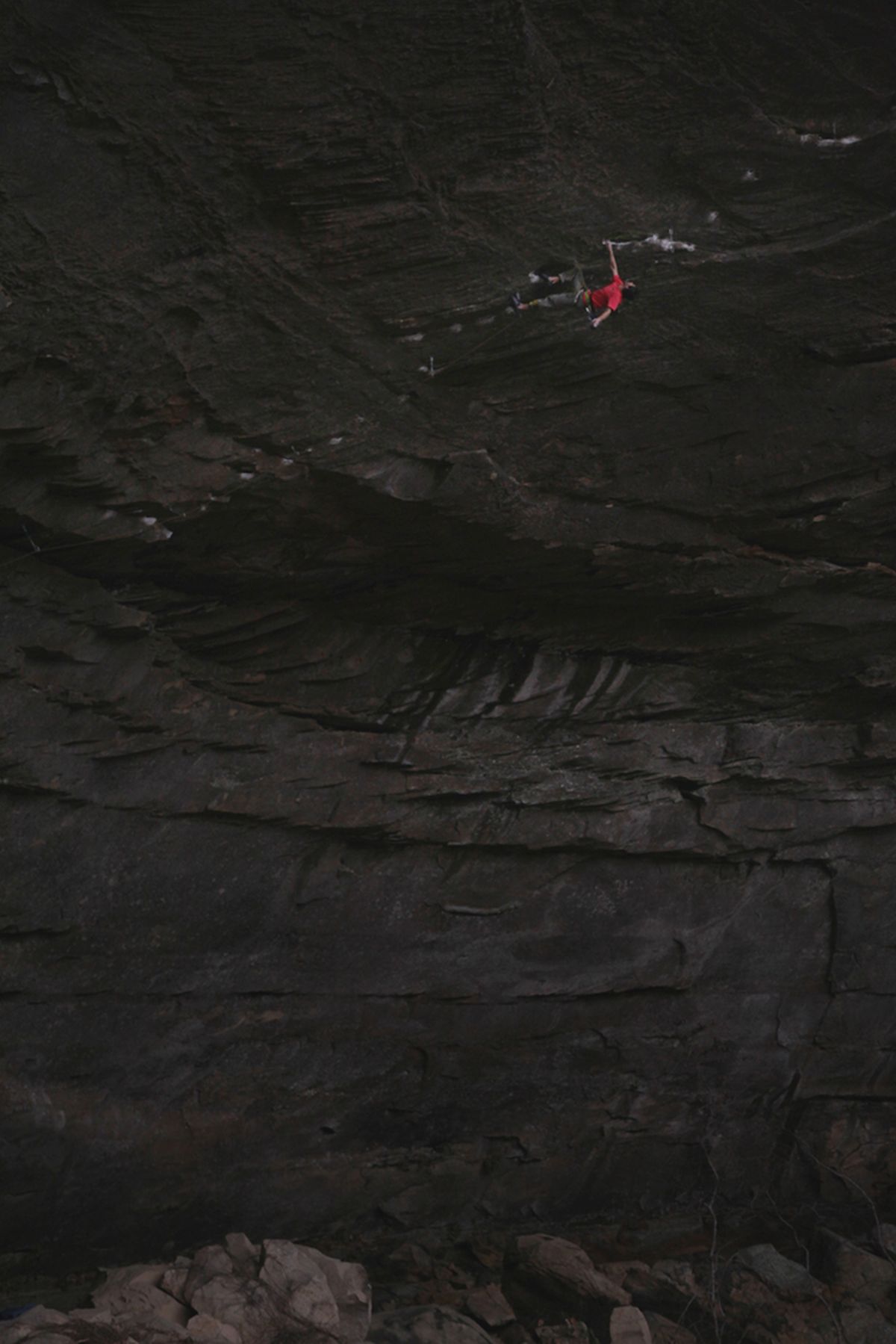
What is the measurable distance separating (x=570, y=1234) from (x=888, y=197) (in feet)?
17.4

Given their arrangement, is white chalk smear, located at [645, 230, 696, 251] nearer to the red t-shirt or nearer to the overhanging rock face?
the overhanging rock face

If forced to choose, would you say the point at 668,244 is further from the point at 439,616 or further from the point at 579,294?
the point at 439,616

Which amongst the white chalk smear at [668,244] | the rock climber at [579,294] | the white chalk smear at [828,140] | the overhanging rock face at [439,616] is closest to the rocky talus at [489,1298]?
the overhanging rock face at [439,616]

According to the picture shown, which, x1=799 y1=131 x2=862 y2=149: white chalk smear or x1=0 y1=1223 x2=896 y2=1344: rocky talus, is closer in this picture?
x1=799 y1=131 x2=862 y2=149: white chalk smear

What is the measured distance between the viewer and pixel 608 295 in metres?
4.16

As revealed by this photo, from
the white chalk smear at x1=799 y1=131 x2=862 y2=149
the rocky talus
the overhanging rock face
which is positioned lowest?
the rocky talus

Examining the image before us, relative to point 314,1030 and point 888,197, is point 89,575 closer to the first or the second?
point 314,1030

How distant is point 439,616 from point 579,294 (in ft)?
5.26

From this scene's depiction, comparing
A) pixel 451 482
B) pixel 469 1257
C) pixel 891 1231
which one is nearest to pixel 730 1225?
pixel 891 1231

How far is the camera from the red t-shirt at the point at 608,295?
13.6ft

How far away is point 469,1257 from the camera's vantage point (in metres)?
5.89

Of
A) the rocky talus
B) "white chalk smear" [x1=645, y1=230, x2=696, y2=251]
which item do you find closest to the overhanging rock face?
"white chalk smear" [x1=645, y1=230, x2=696, y2=251]

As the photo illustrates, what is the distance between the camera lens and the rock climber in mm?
4129

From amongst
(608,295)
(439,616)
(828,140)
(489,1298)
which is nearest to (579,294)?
(608,295)
